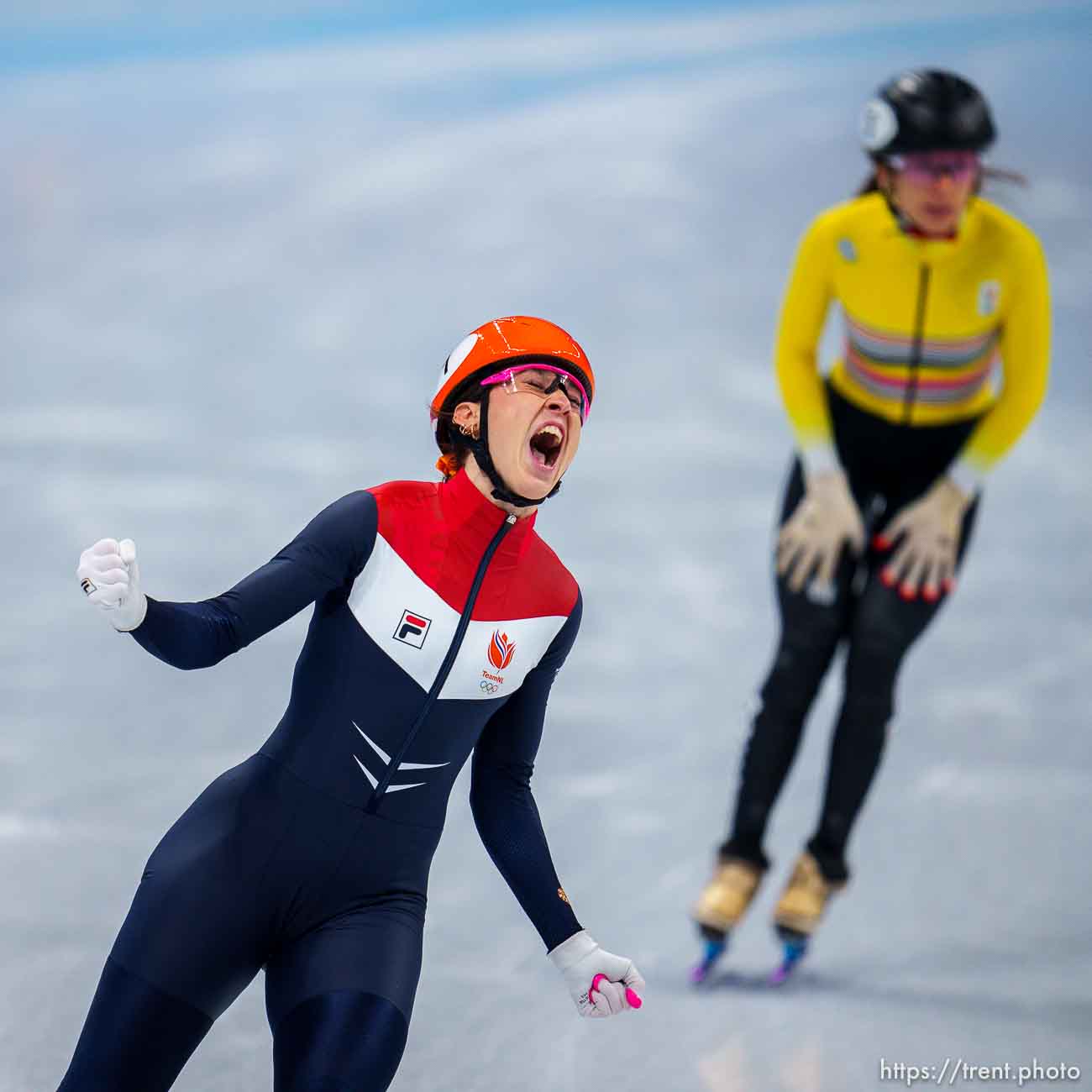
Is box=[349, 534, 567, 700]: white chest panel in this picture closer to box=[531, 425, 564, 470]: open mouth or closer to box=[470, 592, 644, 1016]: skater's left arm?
box=[470, 592, 644, 1016]: skater's left arm

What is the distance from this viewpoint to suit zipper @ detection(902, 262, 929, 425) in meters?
4.65

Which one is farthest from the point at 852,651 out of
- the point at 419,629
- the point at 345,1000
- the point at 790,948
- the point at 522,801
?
the point at 345,1000

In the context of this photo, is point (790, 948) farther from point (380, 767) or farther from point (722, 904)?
point (380, 767)

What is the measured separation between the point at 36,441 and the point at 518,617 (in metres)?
4.42

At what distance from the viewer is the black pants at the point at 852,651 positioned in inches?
187

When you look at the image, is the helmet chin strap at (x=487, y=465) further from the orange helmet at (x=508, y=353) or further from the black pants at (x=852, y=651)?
the black pants at (x=852, y=651)

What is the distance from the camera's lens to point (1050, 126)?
9.73 meters

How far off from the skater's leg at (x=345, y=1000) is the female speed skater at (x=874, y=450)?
1.81 metres

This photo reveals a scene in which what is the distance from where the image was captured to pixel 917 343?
473cm

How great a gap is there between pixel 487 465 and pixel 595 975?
912mm

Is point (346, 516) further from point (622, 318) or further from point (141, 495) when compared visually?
point (622, 318)

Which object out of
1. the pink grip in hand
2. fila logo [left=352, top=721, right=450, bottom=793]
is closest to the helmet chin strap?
fila logo [left=352, top=721, right=450, bottom=793]

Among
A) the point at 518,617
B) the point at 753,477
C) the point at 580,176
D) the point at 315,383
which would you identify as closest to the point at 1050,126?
the point at 580,176

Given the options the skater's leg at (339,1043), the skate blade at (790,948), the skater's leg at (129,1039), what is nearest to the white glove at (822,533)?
the skate blade at (790,948)
